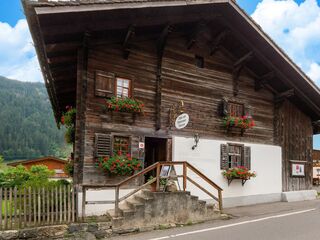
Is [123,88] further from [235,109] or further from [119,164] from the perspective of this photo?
[235,109]

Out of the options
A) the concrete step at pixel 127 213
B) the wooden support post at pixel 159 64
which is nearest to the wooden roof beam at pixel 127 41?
the wooden support post at pixel 159 64

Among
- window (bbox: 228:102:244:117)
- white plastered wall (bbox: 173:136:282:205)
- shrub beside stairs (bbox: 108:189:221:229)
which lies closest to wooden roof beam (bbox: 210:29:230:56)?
window (bbox: 228:102:244:117)

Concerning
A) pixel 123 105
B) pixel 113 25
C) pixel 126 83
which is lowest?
pixel 123 105

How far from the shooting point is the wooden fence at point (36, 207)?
8.02 meters

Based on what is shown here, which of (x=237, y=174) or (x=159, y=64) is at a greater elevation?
(x=159, y=64)

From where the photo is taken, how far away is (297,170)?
15.9m

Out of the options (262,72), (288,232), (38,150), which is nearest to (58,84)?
(262,72)

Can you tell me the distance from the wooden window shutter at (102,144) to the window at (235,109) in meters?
5.81

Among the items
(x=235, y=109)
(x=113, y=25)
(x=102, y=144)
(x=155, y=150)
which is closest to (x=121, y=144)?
(x=102, y=144)

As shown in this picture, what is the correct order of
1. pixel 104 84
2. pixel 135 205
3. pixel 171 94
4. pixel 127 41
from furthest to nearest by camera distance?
1. pixel 171 94
2. pixel 127 41
3. pixel 104 84
4. pixel 135 205

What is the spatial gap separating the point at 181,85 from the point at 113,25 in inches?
144

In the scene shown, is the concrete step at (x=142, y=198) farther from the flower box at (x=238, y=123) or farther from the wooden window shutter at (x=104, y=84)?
the flower box at (x=238, y=123)

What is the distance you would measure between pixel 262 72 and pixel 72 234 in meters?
11.0

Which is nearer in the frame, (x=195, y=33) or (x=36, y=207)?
(x=36, y=207)
